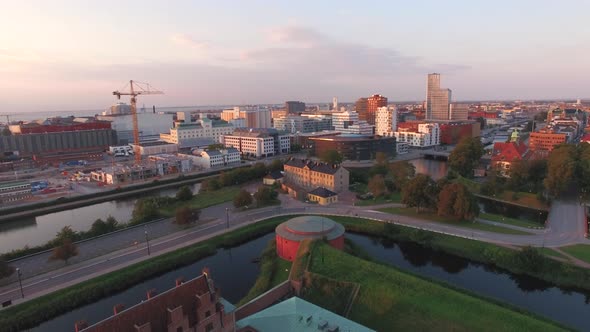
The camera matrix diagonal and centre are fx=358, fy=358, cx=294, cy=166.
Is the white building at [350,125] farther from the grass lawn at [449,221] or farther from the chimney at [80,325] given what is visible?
the chimney at [80,325]

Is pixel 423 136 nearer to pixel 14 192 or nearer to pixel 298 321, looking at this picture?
pixel 298 321

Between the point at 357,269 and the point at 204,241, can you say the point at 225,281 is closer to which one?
the point at 204,241

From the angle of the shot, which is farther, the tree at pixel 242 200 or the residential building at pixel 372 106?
the residential building at pixel 372 106

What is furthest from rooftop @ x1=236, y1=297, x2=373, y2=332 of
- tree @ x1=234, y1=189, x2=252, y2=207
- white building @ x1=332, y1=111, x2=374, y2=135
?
white building @ x1=332, y1=111, x2=374, y2=135

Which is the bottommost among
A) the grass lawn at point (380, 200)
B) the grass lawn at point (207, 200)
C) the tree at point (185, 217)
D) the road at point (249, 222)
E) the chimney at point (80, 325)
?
the road at point (249, 222)

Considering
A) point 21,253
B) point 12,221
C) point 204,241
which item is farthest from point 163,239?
point 12,221

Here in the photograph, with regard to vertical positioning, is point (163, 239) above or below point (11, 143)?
below

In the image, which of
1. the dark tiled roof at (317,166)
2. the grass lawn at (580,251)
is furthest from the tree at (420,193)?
the dark tiled roof at (317,166)
